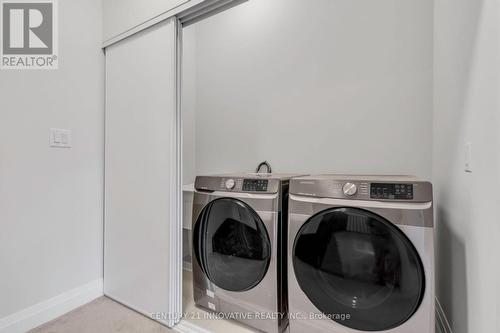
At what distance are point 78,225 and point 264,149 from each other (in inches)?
60.4

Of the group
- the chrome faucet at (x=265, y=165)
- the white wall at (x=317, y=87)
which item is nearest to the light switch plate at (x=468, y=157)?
the white wall at (x=317, y=87)

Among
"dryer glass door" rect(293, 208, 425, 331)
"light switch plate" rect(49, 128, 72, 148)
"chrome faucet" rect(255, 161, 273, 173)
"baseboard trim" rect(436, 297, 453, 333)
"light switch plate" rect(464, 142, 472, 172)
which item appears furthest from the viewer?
"chrome faucet" rect(255, 161, 273, 173)

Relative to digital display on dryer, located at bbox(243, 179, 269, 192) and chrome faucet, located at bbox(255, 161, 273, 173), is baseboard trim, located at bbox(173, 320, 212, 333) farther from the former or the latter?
chrome faucet, located at bbox(255, 161, 273, 173)

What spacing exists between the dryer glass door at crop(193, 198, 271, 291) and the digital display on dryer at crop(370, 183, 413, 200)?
1.96ft

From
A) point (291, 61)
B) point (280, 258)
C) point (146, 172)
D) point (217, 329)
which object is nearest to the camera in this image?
point (280, 258)

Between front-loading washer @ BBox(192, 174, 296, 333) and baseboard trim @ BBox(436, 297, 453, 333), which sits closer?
baseboard trim @ BBox(436, 297, 453, 333)

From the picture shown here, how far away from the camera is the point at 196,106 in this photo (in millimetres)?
2521

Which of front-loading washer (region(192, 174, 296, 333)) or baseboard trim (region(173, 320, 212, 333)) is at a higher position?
front-loading washer (region(192, 174, 296, 333))

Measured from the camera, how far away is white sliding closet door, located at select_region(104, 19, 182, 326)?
1455 millimetres

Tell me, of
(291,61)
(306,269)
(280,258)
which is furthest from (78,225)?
(291,61)

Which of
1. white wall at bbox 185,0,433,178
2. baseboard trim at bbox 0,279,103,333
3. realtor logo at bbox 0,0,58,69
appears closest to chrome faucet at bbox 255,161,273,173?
white wall at bbox 185,0,433,178

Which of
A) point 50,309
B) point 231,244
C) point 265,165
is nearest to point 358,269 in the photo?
point 231,244

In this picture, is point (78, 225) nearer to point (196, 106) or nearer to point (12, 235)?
point (12, 235)

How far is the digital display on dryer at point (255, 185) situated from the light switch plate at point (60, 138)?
125cm
